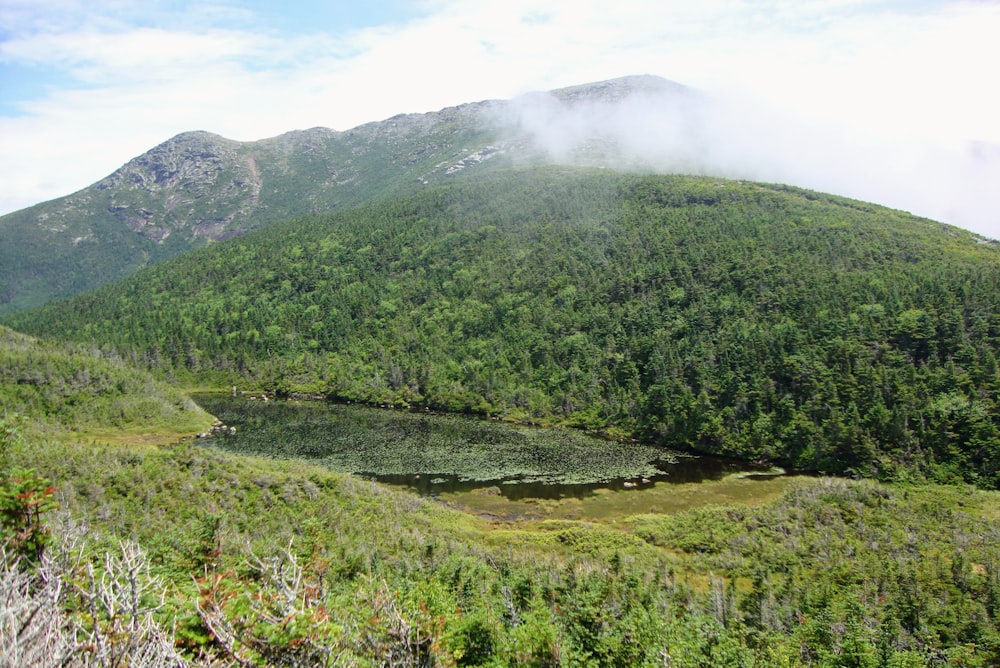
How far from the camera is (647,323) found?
12494 centimetres

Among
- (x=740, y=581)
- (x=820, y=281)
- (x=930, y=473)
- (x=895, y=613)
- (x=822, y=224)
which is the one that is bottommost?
(x=930, y=473)

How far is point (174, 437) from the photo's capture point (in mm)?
97875

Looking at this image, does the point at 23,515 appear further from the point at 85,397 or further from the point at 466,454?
the point at 85,397

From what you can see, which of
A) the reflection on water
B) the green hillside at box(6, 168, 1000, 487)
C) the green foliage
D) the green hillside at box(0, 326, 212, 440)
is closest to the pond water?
the reflection on water

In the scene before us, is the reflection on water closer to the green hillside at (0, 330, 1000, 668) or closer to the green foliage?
the green hillside at (0, 330, 1000, 668)

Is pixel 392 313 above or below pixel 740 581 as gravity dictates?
above

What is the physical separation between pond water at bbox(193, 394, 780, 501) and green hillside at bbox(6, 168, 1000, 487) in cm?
854

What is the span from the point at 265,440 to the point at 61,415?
3051cm

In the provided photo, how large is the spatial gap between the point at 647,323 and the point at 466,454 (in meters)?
54.3

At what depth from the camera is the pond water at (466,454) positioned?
7700 centimetres

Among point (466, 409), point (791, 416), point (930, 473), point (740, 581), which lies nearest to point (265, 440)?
point (466, 409)

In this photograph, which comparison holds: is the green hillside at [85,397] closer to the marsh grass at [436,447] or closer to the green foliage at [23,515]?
the marsh grass at [436,447]

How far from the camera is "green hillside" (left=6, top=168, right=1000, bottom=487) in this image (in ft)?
280

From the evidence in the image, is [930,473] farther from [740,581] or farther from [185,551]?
[185,551]
